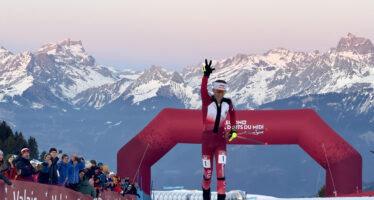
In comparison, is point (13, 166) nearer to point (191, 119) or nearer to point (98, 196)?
point (98, 196)

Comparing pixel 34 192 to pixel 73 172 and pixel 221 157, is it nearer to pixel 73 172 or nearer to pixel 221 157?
pixel 221 157

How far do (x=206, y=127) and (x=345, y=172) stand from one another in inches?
978

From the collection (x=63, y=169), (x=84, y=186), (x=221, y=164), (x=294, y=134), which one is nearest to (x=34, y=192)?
(x=221, y=164)

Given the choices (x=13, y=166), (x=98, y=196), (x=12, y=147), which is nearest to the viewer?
(x=13, y=166)

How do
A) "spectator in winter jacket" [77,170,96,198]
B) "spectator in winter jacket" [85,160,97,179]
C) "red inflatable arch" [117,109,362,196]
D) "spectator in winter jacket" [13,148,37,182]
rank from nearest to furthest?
"spectator in winter jacket" [13,148,37,182] < "spectator in winter jacket" [77,170,96,198] < "spectator in winter jacket" [85,160,97,179] < "red inflatable arch" [117,109,362,196]

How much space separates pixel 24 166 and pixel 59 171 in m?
2.84

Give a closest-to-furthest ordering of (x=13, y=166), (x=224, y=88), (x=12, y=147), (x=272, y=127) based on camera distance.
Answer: (x=224, y=88)
(x=13, y=166)
(x=272, y=127)
(x=12, y=147)

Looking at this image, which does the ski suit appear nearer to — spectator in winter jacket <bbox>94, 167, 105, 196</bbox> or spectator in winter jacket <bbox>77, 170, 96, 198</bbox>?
spectator in winter jacket <bbox>77, 170, 96, 198</bbox>

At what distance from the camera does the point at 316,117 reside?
35.3 m

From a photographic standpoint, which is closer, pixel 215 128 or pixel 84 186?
pixel 215 128

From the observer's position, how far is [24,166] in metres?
13.3

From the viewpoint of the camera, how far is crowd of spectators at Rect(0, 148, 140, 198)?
13172 millimetres

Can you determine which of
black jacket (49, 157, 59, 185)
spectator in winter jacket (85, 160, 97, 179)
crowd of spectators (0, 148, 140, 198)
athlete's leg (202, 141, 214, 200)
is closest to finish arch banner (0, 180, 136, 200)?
crowd of spectators (0, 148, 140, 198)

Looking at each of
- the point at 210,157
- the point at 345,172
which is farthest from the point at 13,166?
the point at 345,172
